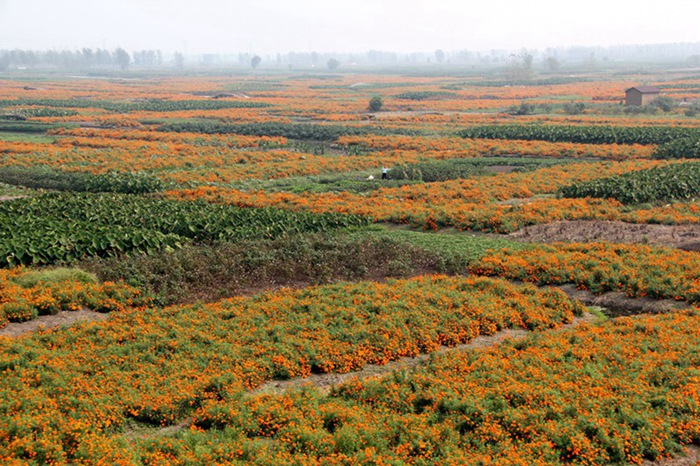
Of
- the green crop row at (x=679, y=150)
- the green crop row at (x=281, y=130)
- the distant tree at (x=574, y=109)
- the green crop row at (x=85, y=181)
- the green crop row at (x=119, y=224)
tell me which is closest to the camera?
the green crop row at (x=119, y=224)

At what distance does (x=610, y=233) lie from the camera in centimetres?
2544

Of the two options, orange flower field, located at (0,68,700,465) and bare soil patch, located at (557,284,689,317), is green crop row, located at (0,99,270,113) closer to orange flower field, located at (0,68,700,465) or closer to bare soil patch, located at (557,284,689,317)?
orange flower field, located at (0,68,700,465)

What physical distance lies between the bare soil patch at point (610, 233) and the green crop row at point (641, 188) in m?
4.35

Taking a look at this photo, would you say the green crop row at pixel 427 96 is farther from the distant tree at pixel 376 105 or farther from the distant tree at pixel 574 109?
the distant tree at pixel 574 109

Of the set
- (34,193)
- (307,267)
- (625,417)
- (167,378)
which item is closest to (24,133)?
(34,193)

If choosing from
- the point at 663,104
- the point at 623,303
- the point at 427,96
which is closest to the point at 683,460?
the point at 623,303

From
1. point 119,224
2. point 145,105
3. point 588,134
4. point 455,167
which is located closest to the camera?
point 119,224

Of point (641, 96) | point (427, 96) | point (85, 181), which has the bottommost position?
point (427, 96)

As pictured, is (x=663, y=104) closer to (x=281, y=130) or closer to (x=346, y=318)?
(x=281, y=130)

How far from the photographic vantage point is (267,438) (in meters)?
11.2

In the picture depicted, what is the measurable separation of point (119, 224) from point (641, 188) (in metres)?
21.2

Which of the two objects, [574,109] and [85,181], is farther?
[574,109]

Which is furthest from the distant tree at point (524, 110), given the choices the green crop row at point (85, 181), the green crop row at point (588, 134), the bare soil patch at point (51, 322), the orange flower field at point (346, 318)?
the bare soil patch at point (51, 322)

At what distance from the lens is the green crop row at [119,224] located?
21.2m
